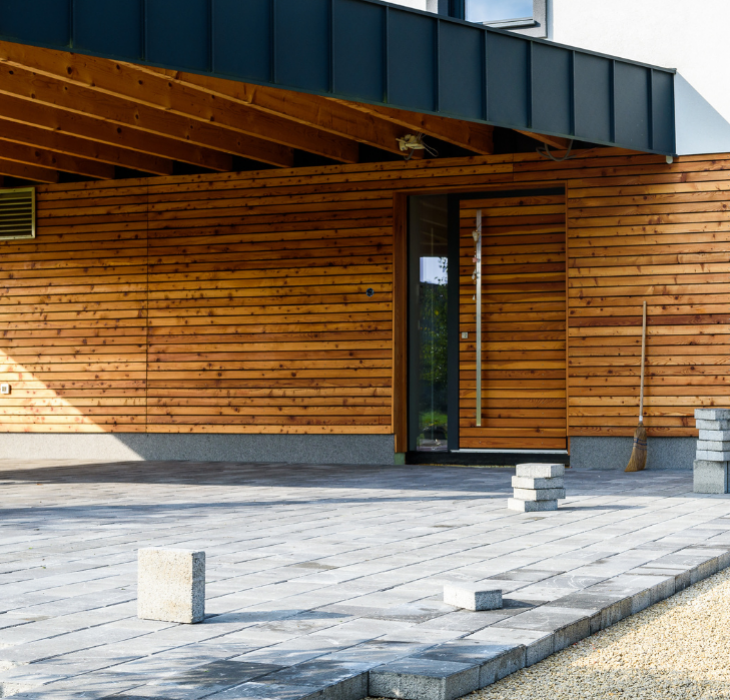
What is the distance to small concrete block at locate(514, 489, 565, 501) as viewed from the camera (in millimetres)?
8531

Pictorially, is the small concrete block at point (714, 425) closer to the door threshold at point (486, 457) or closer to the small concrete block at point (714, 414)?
the small concrete block at point (714, 414)

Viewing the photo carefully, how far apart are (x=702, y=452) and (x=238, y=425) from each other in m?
6.92

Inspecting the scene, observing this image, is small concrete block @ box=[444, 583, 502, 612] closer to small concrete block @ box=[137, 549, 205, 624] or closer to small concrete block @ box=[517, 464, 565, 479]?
small concrete block @ box=[137, 549, 205, 624]

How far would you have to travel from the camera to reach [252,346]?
14562 millimetres

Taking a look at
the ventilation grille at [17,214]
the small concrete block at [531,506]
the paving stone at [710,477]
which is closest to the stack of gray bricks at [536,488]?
the small concrete block at [531,506]

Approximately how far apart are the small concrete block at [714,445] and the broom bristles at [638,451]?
255 centimetres

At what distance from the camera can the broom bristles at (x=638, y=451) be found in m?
12.5

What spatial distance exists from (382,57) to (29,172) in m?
7.45

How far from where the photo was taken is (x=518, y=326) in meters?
13.6

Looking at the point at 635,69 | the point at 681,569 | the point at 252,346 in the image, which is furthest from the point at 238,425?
the point at 681,569

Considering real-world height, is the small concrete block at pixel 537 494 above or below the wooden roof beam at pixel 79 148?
below

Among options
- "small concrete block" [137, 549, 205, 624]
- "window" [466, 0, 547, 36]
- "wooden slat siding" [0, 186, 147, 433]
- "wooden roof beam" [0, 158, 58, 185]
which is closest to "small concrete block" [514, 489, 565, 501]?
"small concrete block" [137, 549, 205, 624]

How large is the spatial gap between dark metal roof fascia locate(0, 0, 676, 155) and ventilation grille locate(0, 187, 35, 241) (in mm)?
7665

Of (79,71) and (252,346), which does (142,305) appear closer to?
(252,346)
